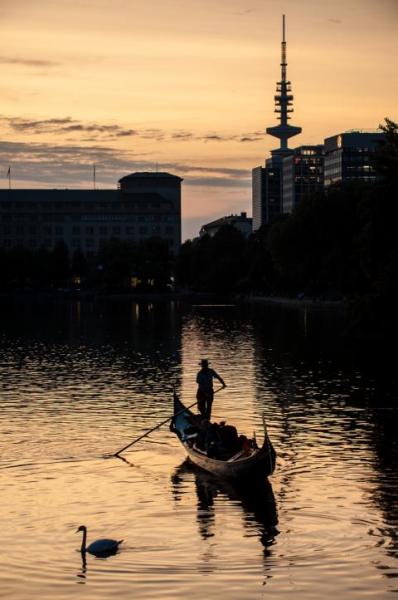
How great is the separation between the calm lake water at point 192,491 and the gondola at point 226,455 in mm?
505

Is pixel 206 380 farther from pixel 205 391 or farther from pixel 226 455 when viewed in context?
pixel 226 455

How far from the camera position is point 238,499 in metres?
31.2

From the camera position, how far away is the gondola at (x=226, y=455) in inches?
1227

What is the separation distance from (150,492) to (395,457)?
9558 mm

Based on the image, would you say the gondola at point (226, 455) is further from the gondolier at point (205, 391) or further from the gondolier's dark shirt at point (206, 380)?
the gondolier's dark shirt at point (206, 380)

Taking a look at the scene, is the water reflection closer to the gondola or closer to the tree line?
the gondola

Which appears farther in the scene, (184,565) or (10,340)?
(10,340)

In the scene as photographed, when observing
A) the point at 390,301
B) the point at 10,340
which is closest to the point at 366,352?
the point at 390,301

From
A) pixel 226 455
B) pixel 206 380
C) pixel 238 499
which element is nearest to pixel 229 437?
pixel 226 455

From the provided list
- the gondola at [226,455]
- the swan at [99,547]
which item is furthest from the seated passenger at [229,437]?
the swan at [99,547]

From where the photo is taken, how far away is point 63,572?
24.3m

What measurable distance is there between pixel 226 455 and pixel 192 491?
6.77ft

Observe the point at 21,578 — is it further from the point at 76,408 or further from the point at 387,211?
the point at 387,211

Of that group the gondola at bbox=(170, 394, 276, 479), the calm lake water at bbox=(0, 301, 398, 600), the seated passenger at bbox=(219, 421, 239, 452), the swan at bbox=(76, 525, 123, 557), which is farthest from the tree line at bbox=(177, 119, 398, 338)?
the swan at bbox=(76, 525, 123, 557)
